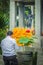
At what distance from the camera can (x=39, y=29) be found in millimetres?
22000

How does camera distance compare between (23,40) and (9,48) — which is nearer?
(9,48)

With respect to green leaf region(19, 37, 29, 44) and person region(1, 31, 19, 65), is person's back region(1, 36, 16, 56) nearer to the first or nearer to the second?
person region(1, 31, 19, 65)

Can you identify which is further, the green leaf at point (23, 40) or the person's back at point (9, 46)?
Result: the green leaf at point (23, 40)

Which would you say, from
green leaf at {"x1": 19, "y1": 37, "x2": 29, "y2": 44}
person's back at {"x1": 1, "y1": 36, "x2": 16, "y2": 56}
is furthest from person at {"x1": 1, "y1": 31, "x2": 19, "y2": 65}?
green leaf at {"x1": 19, "y1": 37, "x2": 29, "y2": 44}

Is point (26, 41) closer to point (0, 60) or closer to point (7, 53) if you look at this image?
point (7, 53)

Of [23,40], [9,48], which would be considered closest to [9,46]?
[9,48]

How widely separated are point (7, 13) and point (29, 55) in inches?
489

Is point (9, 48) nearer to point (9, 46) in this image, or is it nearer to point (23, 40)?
point (9, 46)

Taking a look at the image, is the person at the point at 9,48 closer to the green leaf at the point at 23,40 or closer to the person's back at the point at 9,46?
the person's back at the point at 9,46

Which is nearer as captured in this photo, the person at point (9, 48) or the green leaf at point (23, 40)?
the person at point (9, 48)

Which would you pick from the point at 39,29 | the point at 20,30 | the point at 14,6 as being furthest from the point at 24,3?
the point at 20,30

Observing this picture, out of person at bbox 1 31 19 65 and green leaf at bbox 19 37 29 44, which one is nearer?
person at bbox 1 31 19 65

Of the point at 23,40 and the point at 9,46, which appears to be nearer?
the point at 9,46

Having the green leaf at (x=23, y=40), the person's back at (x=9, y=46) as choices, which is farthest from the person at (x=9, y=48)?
the green leaf at (x=23, y=40)
